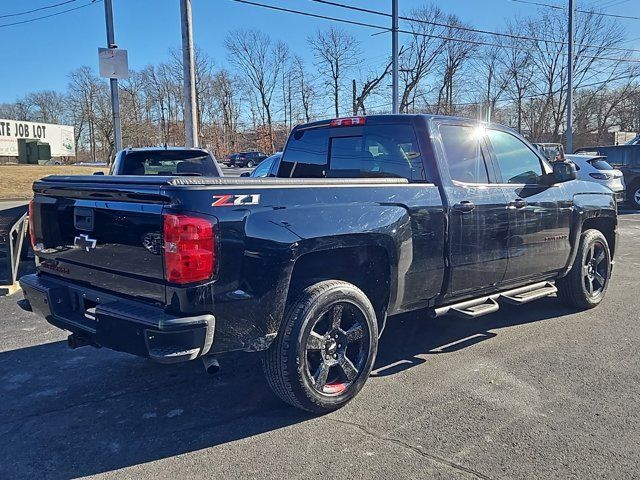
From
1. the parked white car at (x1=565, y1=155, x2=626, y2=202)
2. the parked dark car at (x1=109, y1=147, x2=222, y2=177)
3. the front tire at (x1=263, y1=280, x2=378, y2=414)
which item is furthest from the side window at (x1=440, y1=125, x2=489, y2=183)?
the parked white car at (x1=565, y1=155, x2=626, y2=202)

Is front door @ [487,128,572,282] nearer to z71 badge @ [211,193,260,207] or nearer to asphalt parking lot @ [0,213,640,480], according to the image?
asphalt parking lot @ [0,213,640,480]

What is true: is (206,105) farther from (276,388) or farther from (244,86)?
(276,388)

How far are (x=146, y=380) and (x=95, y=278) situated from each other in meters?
1.12

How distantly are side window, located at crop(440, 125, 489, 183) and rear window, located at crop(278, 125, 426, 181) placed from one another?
307 millimetres

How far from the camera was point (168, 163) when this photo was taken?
8594 mm

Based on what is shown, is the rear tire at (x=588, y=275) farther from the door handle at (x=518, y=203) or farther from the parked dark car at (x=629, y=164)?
the parked dark car at (x=629, y=164)

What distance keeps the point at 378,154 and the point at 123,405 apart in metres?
2.77

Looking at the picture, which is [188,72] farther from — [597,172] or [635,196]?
[635,196]

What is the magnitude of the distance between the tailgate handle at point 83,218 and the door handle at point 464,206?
265cm

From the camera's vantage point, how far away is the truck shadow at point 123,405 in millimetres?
3107

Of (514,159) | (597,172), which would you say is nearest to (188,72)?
(514,159)

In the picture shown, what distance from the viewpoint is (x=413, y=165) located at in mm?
4363

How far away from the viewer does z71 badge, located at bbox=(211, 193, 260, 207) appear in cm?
293

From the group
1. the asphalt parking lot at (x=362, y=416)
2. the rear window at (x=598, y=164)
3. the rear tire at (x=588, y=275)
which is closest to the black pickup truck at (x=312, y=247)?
the asphalt parking lot at (x=362, y=416)
